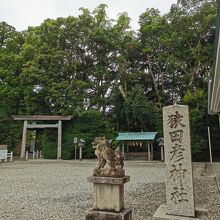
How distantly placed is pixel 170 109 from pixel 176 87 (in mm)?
19482

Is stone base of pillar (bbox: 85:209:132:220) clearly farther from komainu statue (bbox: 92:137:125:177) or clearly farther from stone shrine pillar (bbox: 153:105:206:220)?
komainu statue (bbox: 92:137:125:177)

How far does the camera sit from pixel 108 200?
4012mm

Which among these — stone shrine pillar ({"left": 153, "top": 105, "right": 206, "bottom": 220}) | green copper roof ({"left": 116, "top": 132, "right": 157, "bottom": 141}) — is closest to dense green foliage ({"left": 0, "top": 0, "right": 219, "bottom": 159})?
green copper roof ({"left": 116, "top": 132, "right": 157, "bottom": 141})

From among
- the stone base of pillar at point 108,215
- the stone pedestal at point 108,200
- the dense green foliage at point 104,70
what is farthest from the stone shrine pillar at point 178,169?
the dense green foliage at point 104,70

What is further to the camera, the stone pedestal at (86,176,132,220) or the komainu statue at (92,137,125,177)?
the komainu statue at (92,137,125,177)

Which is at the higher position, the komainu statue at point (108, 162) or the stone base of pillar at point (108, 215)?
the komainu statue at point (108, 162)

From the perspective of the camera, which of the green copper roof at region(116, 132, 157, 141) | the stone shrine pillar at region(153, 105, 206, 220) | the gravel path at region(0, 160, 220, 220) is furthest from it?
the green copper roof at region(116, 132, 157, 141)

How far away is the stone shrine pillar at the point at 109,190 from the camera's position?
155 inches

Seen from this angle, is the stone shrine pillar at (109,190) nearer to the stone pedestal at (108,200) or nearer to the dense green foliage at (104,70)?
the stone pedestal at (108,200)

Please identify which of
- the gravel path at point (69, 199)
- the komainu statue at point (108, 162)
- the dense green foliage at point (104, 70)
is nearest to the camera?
the komainu statue at point (108, 162)

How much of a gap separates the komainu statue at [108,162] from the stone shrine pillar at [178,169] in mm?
801

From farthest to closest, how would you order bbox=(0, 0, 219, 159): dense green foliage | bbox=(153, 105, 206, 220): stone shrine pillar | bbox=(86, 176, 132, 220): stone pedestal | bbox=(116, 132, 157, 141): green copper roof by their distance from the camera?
bbox=(0, 0, 219, 159): dense green foliage, bbox=(116, 132, 157, 141): green copper roof, bbox=(86, 176, 132, 220): stone pedestal, bbox=(153, 105, 206, 220): stone shrine pillar

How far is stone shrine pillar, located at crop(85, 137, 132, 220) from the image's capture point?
155 inches

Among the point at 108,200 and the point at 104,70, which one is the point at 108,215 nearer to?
the point at 108,200
